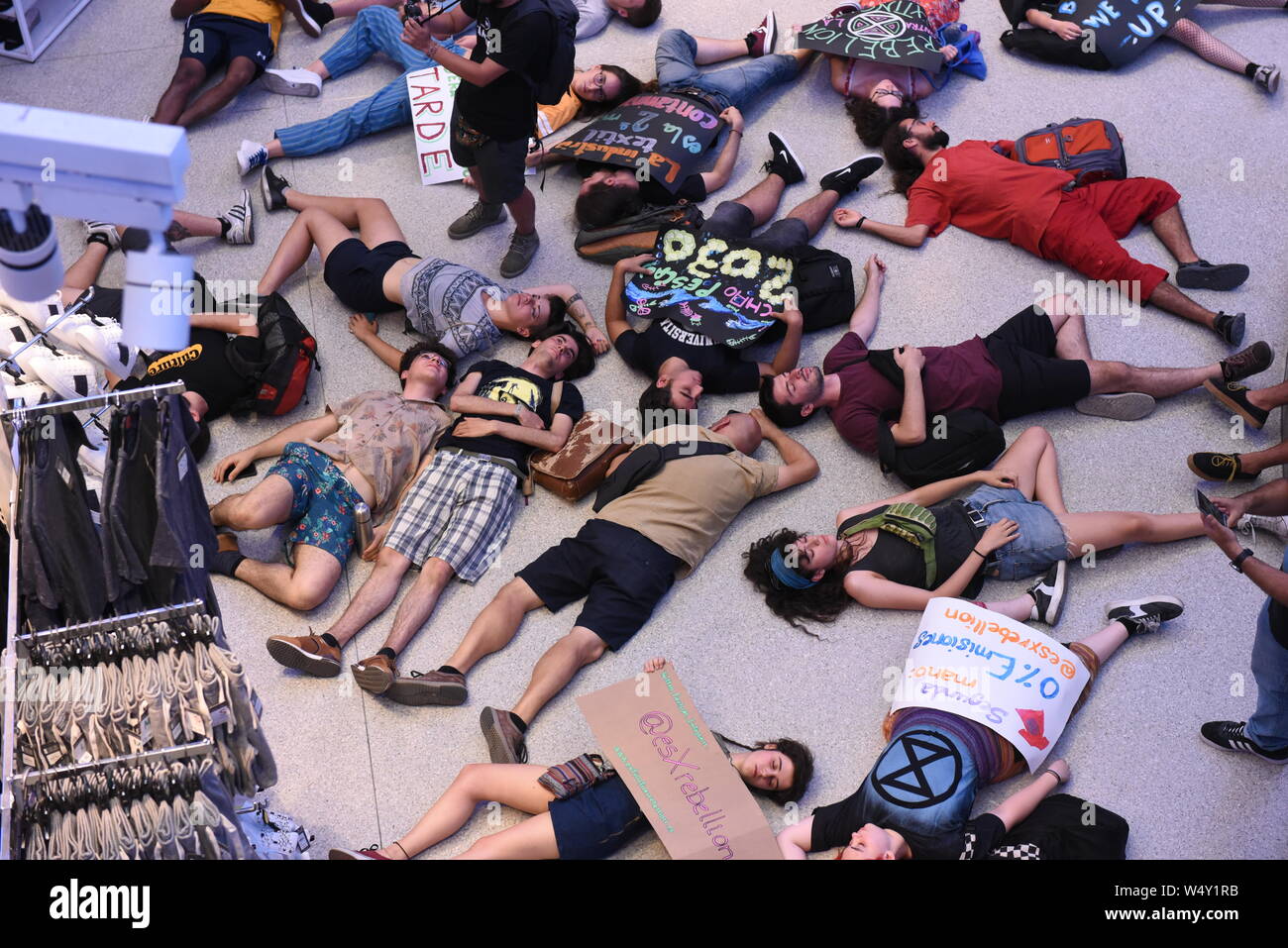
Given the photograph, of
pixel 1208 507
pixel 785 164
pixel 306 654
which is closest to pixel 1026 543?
pixel 1208 507

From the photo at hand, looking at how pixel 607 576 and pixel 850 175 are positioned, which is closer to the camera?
pixel 607 576

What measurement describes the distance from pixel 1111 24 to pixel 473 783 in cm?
407

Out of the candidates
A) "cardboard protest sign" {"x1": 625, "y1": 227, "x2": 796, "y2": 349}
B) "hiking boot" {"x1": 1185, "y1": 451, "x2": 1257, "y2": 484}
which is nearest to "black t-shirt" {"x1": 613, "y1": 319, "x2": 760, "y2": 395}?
"cardboard protest sign" {"x1": 625, "y1": 227, "x2": 796, "y2": 349}

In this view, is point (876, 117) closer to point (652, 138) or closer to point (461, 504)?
point (652, 138)

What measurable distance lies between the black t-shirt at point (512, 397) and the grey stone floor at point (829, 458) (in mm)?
154

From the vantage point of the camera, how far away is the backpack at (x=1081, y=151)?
4863 millimetres

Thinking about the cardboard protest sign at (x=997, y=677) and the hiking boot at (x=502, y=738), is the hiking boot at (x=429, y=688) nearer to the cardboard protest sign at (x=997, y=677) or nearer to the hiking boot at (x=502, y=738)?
the hiking boot at (x=502, y=738)

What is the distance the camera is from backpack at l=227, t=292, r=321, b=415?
13.9 feet

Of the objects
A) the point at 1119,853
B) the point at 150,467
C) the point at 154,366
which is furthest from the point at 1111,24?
the point at 150,467

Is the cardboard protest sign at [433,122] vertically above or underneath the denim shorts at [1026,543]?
above

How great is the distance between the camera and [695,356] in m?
4.36

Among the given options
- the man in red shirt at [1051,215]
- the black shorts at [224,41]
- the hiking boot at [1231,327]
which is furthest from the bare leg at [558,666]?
the black shorts at [224,41]

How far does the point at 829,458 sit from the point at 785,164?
1.38 metres

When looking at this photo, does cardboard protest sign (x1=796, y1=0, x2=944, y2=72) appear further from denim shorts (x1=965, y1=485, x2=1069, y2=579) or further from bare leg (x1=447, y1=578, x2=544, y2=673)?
bare leg (x1=447, y1=578, x2=544, y2=673)
